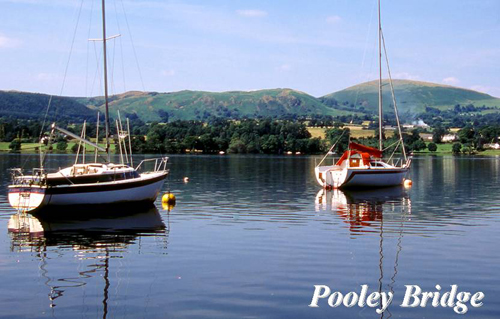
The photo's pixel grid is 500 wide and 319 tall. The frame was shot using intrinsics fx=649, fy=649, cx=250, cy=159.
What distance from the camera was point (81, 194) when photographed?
42562 millimetres

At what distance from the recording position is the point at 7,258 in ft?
88.4

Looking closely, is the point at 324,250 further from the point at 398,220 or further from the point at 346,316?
the point at 398,220

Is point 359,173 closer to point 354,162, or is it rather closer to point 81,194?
point 354,162

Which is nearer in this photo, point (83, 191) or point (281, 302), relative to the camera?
point (281, 302)

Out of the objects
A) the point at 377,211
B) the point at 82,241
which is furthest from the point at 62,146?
the point at 82,241

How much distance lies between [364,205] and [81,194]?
2141cm

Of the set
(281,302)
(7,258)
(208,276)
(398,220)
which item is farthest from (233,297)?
(398,220)

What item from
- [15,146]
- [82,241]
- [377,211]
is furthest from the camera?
[15,146]

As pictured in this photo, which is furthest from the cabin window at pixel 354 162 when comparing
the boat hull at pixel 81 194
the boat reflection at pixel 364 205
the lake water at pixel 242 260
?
the boat hull at pixel 81 194

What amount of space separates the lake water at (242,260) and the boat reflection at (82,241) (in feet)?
0.21

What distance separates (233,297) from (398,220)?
874 inches

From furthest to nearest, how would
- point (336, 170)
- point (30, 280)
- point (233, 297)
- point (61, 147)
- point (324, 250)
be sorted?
point (61, 147), point (336, 170), point (324, 250), point (30, 280), point (233, 297)

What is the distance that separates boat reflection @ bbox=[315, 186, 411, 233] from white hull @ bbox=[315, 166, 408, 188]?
0.81 meters

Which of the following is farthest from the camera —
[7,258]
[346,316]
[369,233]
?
[369,233]
